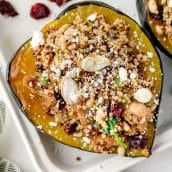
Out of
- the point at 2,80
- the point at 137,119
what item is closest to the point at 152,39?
the point at 137,119

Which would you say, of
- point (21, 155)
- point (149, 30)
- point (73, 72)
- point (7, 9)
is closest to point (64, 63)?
point (73, 72)

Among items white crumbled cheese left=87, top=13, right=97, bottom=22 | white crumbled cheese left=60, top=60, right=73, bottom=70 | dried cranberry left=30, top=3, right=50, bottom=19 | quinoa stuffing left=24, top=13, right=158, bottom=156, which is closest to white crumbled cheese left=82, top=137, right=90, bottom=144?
quinoa stuffing left=24, top=13, right=158, bottom=156

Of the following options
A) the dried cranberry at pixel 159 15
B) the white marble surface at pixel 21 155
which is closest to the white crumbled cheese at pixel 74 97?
the dried cranberry at pixel 159 15

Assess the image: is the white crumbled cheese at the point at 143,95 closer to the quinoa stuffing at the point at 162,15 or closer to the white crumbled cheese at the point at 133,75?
the white crumbled cheese at the point at 133,75

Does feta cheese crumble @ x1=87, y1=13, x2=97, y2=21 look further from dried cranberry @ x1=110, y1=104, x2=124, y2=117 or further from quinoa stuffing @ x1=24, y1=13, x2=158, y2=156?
dried cranberry @ x1=110, y1=104, x2=124, y2=117

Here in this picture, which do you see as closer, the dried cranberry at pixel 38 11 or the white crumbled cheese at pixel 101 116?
the white crumbled cheese at pixel 101 116

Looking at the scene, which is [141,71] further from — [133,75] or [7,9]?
[7,9]
